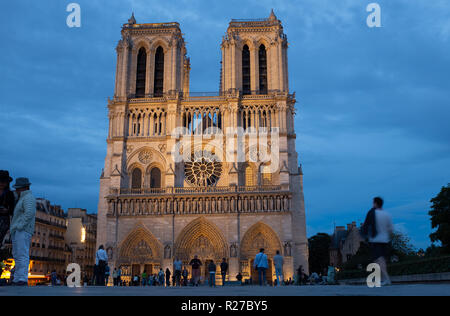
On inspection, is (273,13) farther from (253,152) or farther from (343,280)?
(343,280)

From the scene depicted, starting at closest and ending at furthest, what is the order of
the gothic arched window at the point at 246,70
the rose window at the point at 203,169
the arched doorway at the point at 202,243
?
the arched doorway at the point at 202,243, the rose window at the point at 203,169, the gothic arched window at the point at 246,70

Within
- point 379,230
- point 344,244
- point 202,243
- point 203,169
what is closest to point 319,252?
point 344,244

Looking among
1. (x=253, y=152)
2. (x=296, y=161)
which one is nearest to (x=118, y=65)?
(x=253, y=152)

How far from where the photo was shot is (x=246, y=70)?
1687 inches

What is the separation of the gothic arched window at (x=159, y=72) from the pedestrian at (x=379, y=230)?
114 ft

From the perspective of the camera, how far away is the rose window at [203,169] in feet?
128

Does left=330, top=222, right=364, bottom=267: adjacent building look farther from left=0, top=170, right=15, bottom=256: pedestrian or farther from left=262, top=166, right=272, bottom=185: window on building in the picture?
left=0, top=170, right=15, bottom=256: pedestrian

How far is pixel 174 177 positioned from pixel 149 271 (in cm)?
784

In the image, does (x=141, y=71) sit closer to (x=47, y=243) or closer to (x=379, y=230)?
(x=47, y=243)

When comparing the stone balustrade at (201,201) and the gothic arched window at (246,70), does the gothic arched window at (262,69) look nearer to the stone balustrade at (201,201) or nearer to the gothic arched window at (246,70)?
the gothic arched window at (246,70)

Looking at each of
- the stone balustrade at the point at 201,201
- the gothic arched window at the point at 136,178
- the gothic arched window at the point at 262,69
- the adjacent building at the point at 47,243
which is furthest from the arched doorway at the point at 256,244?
the adjacent building at the point at 47,243

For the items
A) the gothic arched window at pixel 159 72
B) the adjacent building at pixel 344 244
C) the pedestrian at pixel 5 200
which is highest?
the gothic arched window at pixel 159 72

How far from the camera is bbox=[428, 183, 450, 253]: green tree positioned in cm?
2864
